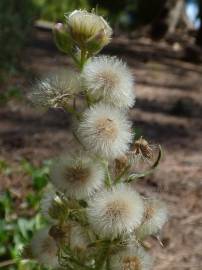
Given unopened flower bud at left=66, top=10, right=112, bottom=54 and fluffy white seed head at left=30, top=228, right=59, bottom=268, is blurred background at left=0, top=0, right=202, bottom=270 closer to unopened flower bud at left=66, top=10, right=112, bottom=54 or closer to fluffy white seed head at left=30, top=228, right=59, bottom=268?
unopened flower bud at left=66, top=10, right=112, bottom=54

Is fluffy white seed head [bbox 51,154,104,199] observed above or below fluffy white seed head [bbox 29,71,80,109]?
below

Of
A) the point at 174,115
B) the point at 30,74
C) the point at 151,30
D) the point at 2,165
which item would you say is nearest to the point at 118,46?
the point at 151,30

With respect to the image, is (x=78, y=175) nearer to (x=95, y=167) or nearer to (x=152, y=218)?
(x=95, y=167)

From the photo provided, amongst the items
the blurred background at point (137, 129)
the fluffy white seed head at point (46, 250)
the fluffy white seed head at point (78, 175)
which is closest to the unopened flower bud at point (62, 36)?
the blurred background at point (137, 129)

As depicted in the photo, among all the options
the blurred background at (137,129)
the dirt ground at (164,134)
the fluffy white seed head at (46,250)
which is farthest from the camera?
the dirt ground at (164,134)

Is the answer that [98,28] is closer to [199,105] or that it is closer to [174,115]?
[174,115]

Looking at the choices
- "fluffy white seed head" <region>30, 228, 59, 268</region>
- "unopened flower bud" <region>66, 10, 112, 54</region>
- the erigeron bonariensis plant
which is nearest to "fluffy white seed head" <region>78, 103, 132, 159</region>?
the erigeron bonariensis plant

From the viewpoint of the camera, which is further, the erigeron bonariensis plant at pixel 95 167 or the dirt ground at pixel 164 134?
the dirt ground at pixel 164 134

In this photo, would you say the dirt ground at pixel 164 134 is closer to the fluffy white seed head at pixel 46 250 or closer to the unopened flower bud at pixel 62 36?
the unopened flower bud at pixel 62 36
